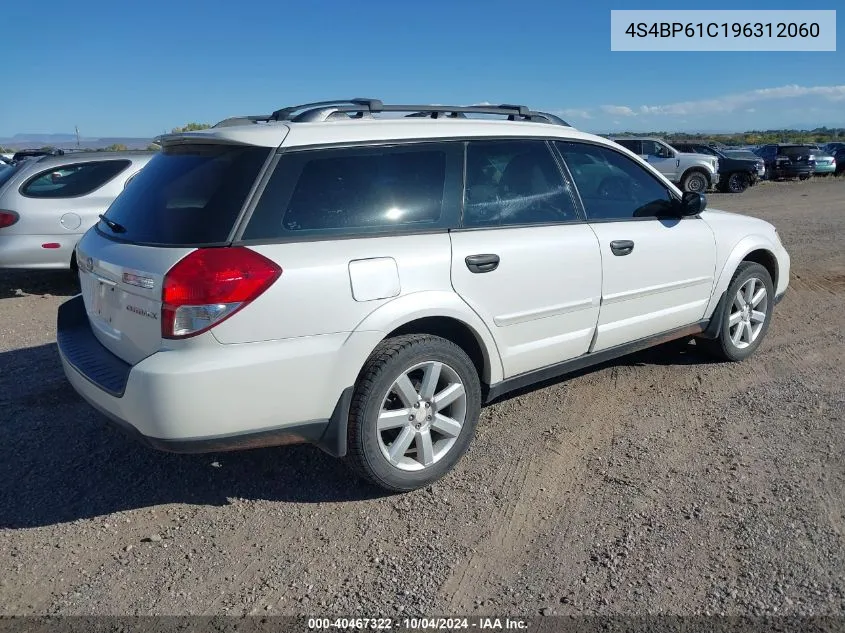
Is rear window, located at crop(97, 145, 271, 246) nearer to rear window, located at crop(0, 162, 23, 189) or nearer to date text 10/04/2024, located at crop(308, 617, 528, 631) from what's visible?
date text 10/04/2024, located at crop(308, 617, 528, 631)

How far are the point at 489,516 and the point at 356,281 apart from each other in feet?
4.03

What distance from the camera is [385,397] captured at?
11.0 ft

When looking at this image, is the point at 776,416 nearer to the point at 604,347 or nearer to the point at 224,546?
→ the point at 604,347

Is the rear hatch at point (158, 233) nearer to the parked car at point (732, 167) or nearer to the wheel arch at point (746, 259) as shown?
the wheel arch at point (746, 259)

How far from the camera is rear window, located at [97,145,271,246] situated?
3.09m

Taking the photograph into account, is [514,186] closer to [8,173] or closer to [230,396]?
[230,396]

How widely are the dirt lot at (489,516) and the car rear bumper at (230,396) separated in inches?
18.9

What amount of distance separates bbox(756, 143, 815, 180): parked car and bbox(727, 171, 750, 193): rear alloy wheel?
512 cm

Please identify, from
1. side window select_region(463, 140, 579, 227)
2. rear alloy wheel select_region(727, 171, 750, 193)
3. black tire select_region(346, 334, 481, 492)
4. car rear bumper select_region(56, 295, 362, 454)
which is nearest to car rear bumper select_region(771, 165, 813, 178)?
rear alloy wheel select_region(727, 171, 750, 193)

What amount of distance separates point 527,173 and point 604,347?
1161 mm

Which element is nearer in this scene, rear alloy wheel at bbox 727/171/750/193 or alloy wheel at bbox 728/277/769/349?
alloy wheel at bbox 728/277/769/349

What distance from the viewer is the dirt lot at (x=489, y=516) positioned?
2795 millimetres

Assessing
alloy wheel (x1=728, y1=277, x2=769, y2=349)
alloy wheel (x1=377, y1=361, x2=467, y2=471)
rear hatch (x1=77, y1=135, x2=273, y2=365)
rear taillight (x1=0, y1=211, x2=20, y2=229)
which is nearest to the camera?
rear hatch (x1=77, y1=135, x2=273, y2=365)

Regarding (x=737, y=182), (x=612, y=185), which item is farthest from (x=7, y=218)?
(x=737, y=182)
